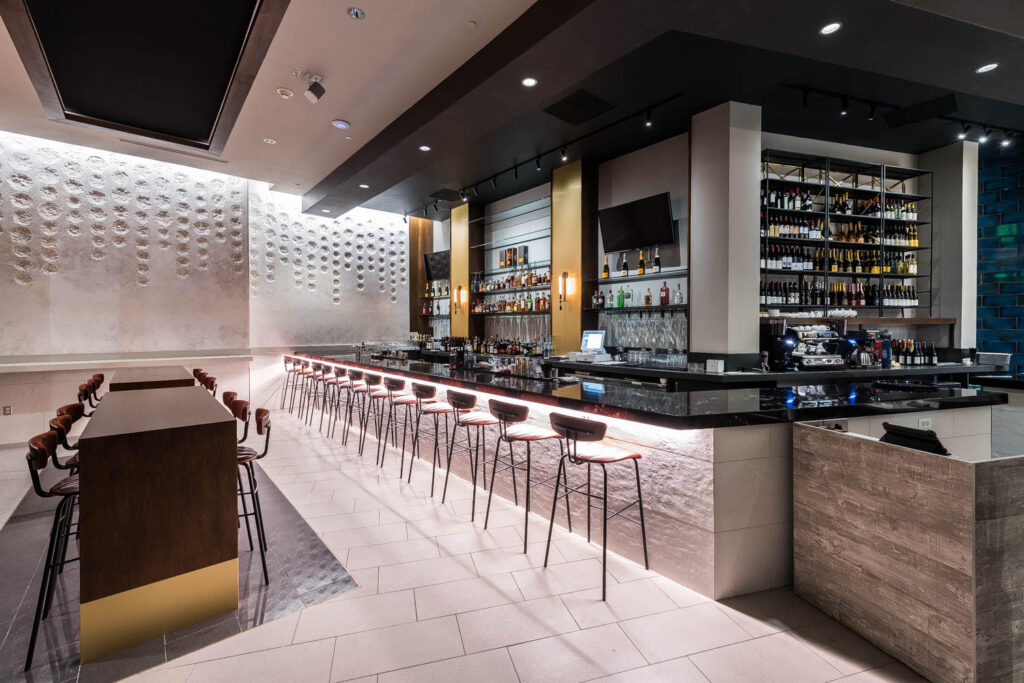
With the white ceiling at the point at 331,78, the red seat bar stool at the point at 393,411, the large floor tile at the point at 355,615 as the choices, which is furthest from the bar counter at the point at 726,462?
the white ceiling at the point at 331,78

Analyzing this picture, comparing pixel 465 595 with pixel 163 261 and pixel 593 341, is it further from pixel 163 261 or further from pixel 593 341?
pixel 163 261

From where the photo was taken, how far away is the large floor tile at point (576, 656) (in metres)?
1.86

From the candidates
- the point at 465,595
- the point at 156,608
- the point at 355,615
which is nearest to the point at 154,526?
the point at 156,608

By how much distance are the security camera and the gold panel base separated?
397cm

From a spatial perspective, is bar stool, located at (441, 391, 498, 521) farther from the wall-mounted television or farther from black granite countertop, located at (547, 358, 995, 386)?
the wall-mounted television

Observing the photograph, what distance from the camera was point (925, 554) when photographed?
1810 millimetres

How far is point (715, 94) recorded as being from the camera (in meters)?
4.35

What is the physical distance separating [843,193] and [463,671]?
258 inches

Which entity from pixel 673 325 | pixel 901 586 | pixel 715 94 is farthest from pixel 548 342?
pixel 901 586

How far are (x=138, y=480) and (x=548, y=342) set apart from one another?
4899mm

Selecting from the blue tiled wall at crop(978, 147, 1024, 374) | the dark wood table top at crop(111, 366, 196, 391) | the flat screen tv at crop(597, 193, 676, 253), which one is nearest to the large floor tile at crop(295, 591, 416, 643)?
the dark wood table top at crop(111, 366, 196, 391)

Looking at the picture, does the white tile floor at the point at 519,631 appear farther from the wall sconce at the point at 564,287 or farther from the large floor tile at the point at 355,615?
the wall sconce at the point at 564,287

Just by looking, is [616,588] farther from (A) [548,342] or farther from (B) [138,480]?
(A) [548,342]

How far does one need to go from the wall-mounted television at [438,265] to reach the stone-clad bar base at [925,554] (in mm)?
7425
